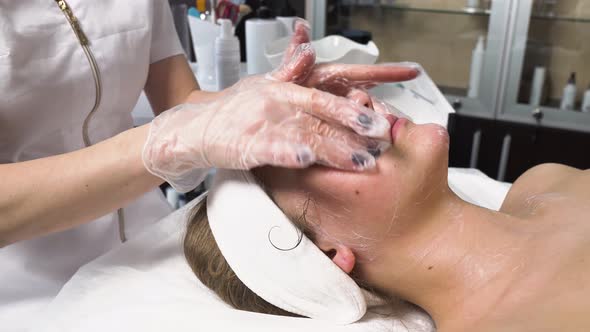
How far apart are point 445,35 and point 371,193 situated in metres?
2.15

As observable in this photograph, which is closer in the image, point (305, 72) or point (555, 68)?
point (305, 72)

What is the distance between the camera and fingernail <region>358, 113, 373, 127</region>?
76 cm

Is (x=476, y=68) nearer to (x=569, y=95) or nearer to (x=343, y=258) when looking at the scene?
(x=569, y=95)

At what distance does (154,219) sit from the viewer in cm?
127

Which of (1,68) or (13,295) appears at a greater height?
(1,68)

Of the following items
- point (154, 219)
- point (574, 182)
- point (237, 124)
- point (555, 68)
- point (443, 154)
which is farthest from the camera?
point (555, 68)

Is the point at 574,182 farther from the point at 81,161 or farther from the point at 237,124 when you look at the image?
the point at 81,161

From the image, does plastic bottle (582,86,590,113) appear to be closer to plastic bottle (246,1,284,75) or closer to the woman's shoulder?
the woman's shoulder

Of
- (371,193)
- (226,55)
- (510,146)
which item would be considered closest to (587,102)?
(510,146)

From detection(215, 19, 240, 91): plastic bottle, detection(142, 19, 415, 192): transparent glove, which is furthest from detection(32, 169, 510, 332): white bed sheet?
detection(215, 19, 240, 91): plastic bottle

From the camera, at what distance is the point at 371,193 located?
0.86 meters

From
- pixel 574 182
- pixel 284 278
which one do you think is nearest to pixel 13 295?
pixel 284 278

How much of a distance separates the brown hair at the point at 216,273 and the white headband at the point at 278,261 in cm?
6

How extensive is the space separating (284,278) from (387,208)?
22 centimetres
